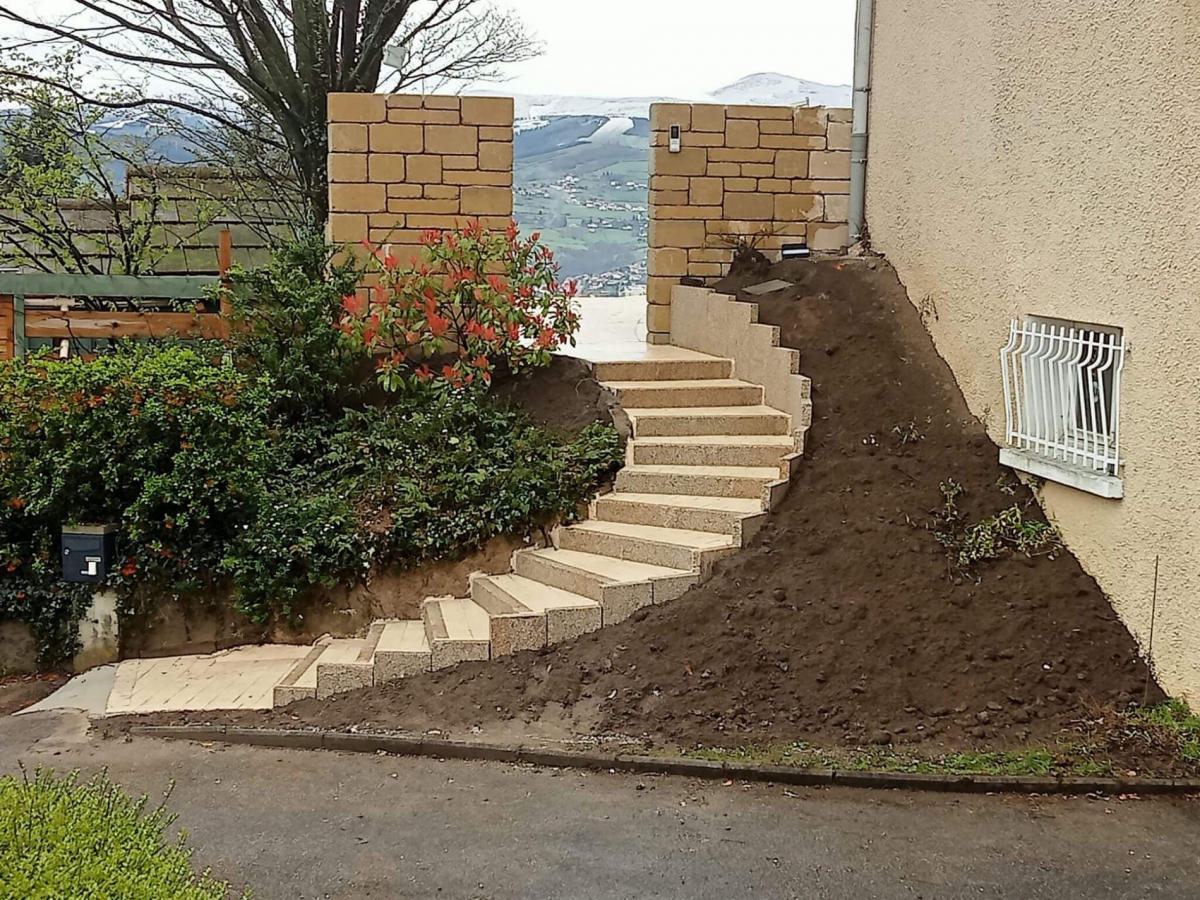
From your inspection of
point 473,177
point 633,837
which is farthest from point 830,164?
point 633,837

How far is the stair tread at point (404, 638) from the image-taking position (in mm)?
6383

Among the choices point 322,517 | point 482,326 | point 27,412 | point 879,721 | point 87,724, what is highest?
point 482,326

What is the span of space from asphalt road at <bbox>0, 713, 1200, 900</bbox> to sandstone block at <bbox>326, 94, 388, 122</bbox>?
5404 millimetres

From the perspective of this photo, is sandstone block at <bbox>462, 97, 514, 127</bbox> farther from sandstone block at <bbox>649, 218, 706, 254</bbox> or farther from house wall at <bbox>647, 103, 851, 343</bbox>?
sandstone block at <bbox>649, 218, 706, 254</bbox>

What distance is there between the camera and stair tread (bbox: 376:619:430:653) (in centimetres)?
638

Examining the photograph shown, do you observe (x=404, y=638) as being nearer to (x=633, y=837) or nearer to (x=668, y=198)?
(x=633, y=837)

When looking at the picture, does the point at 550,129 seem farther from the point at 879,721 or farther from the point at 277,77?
the point at 879,721

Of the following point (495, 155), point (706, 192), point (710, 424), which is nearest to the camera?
point (710, 424)

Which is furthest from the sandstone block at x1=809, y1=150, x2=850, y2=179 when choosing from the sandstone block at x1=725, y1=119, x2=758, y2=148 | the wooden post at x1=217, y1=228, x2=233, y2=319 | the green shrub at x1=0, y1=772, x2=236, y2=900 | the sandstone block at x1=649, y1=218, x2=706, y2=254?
the green shrub at x1=0, y1=772, x2=236, y2=900

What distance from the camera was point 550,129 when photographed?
13.2 m

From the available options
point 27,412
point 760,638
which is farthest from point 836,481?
point 27,412

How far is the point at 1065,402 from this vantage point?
6.43 m

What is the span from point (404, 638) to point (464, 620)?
0.39 meters

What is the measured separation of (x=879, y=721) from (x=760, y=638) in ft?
2.53
